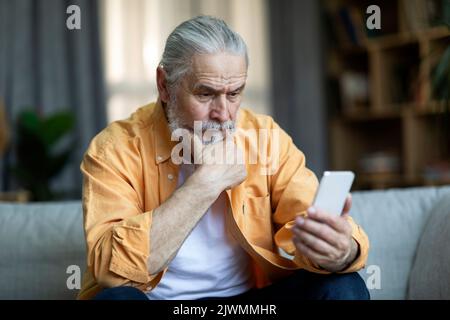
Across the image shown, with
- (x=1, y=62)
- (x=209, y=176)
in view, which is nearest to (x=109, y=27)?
(x=1, y=62)

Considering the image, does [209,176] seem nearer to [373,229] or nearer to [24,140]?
[373,229]

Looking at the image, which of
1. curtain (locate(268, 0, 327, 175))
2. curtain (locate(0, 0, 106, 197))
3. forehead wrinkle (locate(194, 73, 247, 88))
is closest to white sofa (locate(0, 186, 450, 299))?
forehead wrinkle (locate(194, 73, 247, 88))

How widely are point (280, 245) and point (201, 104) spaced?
366 millimetres

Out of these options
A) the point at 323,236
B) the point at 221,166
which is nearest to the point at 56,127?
the point at 221,166

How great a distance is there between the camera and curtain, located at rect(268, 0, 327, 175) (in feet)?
13.6

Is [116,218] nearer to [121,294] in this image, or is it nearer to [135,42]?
[121,294]

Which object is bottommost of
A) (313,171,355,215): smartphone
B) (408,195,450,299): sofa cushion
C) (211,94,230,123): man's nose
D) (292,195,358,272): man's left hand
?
(408,195,450,299): sofa cushion

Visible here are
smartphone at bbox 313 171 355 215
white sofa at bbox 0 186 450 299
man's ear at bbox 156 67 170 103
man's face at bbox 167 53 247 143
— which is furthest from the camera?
white sofa at bbox 0 186 450 299

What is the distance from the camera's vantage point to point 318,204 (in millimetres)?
1104

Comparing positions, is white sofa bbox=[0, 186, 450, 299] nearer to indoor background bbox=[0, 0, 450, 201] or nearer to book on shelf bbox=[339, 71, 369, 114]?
indoor background bbox=[0, 0, 450, 201]

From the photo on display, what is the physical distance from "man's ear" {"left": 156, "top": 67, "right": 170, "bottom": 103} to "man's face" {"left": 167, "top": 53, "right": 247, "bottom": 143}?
5 centimetres

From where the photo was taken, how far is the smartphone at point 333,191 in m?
1.07

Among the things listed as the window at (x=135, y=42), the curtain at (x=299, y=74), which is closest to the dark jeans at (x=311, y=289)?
the window at (x=135, y=42)
